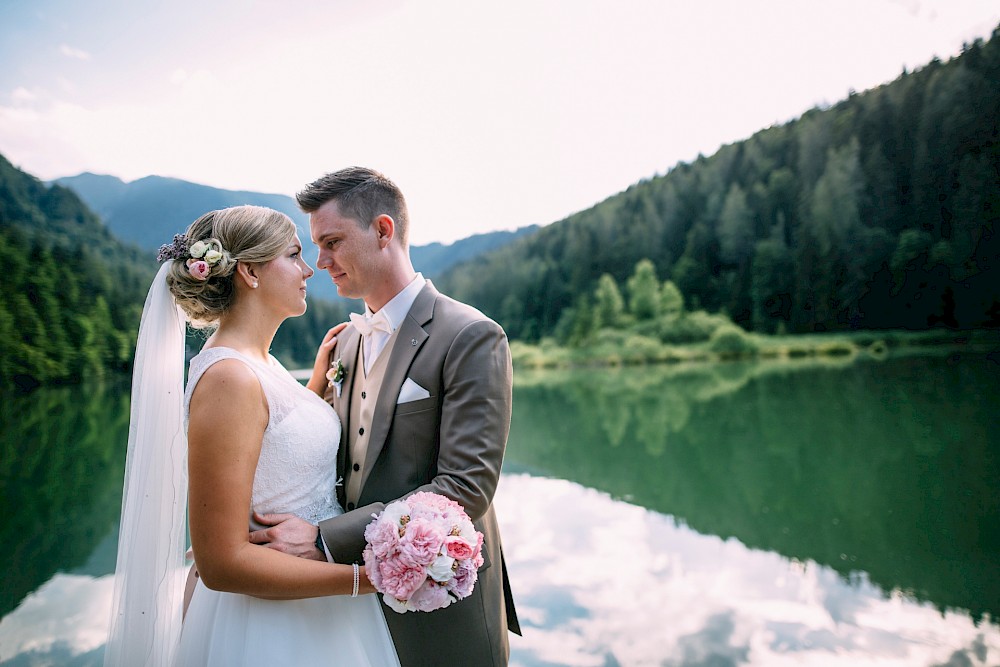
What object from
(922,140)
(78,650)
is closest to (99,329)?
(78,650)

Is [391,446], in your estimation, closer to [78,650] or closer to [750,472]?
[78,650]

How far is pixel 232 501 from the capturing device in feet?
4.71

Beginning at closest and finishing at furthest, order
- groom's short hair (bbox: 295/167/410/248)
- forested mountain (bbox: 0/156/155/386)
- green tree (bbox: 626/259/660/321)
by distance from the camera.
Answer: groom's short hair (bbox: 295/167/410/248) < forested mountain (bbox: 0/156/155/386) < green tree (bbox: 626/259/660/321)

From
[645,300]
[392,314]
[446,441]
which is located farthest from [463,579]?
[645,300]

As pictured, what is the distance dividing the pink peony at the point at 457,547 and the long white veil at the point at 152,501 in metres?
0.89

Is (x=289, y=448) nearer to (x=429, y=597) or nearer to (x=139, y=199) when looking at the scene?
(x=429, y=597)

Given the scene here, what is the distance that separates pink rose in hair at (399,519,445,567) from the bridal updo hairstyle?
84cm

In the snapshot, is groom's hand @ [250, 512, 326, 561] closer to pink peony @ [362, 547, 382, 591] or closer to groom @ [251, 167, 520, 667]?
groom @ [251, 167, 520, 667]

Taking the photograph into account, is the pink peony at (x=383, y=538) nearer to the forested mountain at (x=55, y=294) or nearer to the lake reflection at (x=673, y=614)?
the lake reflection at (x=673, y=614)

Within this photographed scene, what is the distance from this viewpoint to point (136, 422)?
6.07ft

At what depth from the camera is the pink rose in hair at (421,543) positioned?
4.51 ft

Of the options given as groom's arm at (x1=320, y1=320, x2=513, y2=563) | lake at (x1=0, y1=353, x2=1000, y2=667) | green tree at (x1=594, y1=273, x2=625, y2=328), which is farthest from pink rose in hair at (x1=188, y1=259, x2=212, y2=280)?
green tree at (x1=594, y1=273, x2=625, y2=328)

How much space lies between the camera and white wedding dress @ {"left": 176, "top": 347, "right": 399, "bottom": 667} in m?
1.60

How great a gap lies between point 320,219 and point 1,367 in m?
30.8
